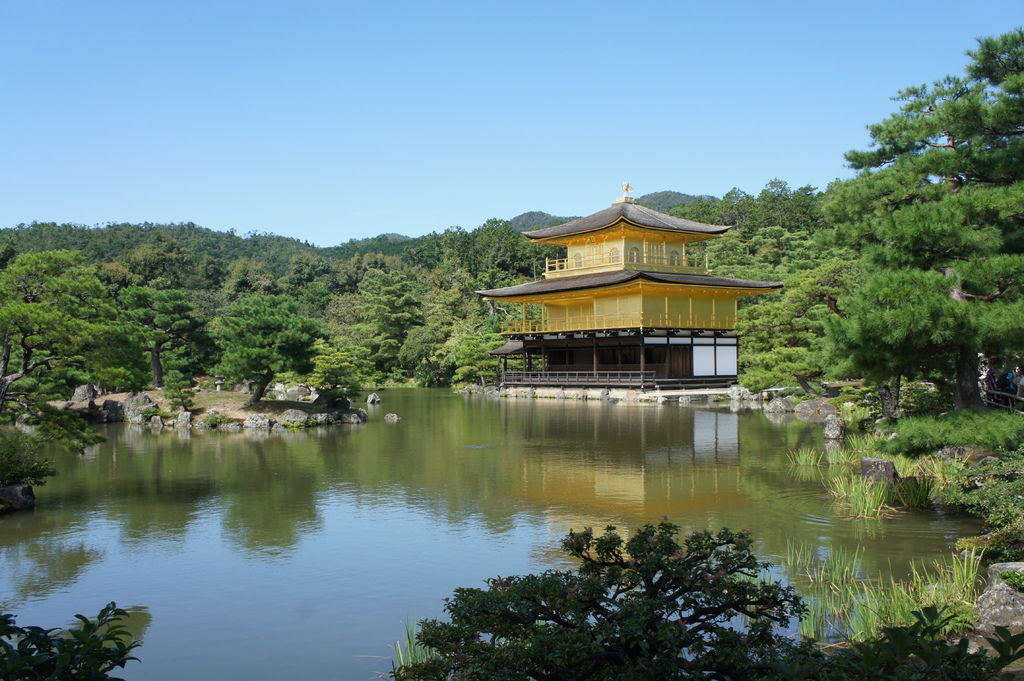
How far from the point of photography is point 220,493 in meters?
11.0

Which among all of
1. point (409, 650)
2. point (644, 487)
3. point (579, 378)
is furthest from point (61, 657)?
point (579, 378)

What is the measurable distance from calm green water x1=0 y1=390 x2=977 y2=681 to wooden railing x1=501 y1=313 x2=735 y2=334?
13.8 meters

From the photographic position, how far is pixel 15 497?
9.69 meters

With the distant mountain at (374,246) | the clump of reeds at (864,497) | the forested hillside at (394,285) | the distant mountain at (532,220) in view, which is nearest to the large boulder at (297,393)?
the forested hillside at (394,285)

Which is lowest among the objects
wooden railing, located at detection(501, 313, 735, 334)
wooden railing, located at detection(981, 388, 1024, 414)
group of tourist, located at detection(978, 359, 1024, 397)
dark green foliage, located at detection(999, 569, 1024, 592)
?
dark green foliage, located at detection(999, 569, 1024, 592)

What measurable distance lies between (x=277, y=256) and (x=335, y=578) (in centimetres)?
9216

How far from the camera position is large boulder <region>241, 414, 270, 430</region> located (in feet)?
64.4

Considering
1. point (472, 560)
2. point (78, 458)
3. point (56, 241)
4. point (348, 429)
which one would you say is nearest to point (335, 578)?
point (472, 560)

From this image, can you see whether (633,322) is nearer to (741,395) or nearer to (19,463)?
Result: (741,395)

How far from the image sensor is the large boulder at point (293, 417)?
65.9 feet

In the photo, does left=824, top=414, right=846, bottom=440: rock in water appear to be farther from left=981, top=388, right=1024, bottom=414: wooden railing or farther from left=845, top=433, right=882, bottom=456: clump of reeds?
left=981, top=388, right=1024, bottom=414: wooden railing

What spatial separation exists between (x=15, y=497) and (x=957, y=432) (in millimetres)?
10766

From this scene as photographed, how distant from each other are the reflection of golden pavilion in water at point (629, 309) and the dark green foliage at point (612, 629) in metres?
25.0

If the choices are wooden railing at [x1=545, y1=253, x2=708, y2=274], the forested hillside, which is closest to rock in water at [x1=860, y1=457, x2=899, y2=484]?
the forested hillside
